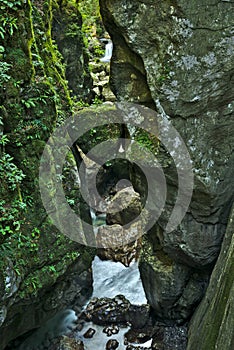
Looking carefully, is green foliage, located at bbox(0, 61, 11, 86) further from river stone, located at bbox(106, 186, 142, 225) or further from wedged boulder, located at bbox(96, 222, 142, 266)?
river stone, located at bbox(106, 186, 142, 225)

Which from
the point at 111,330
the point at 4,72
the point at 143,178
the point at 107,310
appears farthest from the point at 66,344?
the point at 4,72

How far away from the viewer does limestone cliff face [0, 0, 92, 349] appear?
6.25m

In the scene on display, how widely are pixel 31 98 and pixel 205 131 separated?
3281 mm

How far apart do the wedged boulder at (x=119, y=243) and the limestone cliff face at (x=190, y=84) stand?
4.07 m

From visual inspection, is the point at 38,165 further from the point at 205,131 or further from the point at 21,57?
the point at 205,131

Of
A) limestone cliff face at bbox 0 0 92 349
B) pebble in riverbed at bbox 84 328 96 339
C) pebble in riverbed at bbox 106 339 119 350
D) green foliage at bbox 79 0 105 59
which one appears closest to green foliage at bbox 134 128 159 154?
limestone cliff face at bbox 0 0 92 349

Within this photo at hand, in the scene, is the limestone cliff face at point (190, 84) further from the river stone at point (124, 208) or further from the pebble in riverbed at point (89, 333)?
the river stone at point (124, 208)

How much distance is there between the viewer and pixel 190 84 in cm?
661

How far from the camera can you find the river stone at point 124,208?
12.5m

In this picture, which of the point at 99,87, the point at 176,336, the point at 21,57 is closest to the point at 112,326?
the point at 176,336

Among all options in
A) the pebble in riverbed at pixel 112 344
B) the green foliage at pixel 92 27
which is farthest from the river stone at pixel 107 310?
the green foliage at pixel 92 27

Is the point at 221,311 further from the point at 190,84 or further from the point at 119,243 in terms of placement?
the point at 119,243

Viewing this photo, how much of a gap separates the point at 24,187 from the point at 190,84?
3601 millimetres

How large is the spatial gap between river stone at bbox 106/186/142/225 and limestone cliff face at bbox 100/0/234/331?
4.43 m
